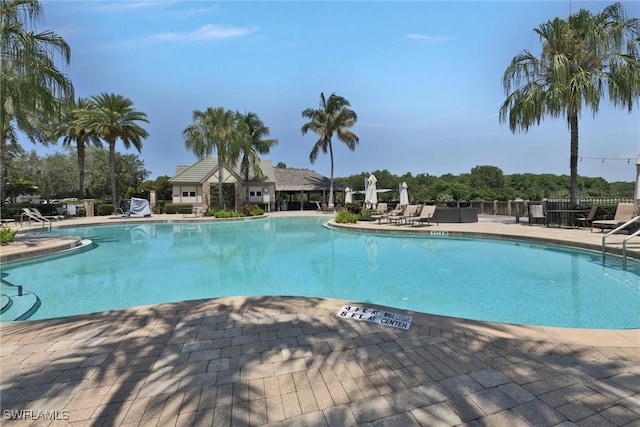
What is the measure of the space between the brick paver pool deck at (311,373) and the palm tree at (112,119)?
24.3 metres

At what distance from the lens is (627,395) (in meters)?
2.21

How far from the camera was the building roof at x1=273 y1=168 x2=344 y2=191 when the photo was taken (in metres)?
33.5

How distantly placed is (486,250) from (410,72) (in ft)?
22.5

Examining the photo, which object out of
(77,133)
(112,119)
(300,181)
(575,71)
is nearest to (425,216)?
(575,71)

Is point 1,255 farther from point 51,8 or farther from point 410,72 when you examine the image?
point 410,72

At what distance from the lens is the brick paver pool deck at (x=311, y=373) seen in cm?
209

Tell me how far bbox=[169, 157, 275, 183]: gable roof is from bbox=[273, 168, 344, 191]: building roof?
1.69 metres

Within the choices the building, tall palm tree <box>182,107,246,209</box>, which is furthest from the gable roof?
tall palm tree <box>182,107,246,209</box>

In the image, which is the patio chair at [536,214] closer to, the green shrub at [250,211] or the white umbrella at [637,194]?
the white umbrella at [637,194]

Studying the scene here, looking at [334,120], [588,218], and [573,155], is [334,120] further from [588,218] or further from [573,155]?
[588,218]

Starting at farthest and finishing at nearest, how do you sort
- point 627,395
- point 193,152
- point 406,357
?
point 193,152 < point 406,357 < point 627,395

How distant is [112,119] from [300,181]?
1721 cm

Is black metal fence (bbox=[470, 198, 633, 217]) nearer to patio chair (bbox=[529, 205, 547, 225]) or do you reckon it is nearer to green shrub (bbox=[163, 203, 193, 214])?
patio chair (bbox=[529, 205, 547, 225])

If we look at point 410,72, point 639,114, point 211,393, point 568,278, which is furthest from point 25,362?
point 639,114
